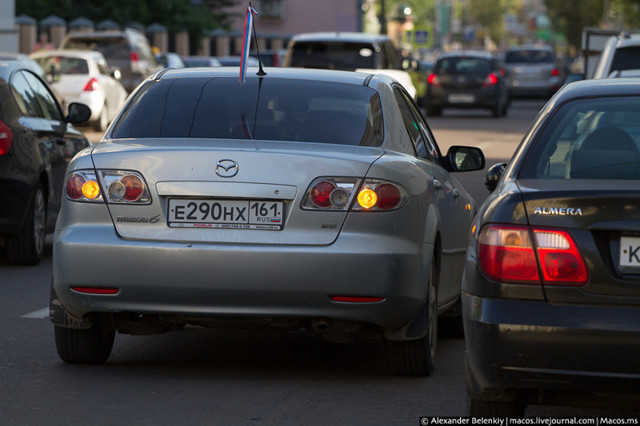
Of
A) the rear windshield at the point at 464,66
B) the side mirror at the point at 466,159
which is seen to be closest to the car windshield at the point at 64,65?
the rear windshield at the point at 464,66

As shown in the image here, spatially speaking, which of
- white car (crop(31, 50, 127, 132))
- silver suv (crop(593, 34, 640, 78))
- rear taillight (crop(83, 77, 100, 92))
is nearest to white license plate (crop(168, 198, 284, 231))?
silver suv (crop(593, 34, 640, 78))

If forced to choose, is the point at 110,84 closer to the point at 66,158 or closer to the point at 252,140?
the point at 66,158

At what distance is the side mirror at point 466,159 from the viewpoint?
7.95 meters

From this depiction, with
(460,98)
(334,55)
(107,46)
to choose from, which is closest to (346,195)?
(334,55)

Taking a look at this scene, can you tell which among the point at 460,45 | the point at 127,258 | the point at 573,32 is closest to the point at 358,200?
the point at 127,258

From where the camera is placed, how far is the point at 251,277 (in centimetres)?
629

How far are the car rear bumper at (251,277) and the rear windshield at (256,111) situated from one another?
2.38 feet

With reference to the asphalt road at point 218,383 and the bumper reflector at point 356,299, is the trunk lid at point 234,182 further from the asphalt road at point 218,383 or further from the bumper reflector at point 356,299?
the asphalt road at point 218,383

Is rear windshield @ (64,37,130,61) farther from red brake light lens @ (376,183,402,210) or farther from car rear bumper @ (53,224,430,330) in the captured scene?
red brake light lens @ (376,183,402,210)

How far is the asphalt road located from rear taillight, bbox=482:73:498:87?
29955 millimetres

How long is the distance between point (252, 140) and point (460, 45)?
184 m

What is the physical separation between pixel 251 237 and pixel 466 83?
3219 centimetres

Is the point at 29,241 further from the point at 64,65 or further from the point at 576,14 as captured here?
the point at 576,14

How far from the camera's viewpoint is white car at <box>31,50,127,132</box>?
28.7 m
